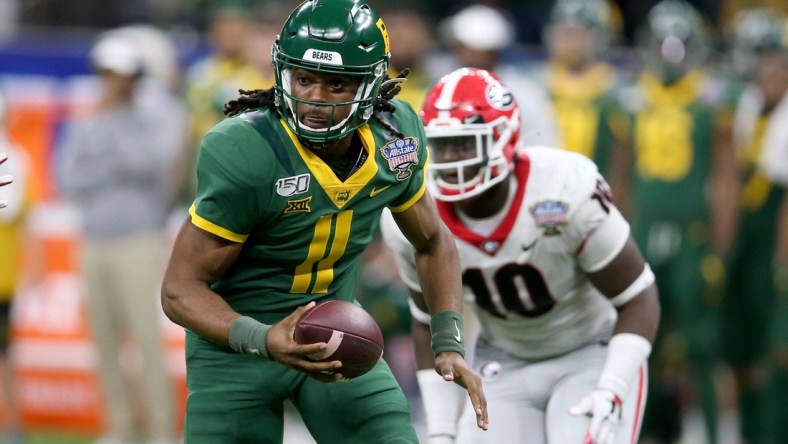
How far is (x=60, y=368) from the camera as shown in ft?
27.8

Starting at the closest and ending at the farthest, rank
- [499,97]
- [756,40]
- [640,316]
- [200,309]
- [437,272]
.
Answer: [200,309] → [437,272] → [640,316] → [499,97] → [756,40]

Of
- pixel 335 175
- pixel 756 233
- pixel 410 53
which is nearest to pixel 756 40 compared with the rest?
pixel 756 233

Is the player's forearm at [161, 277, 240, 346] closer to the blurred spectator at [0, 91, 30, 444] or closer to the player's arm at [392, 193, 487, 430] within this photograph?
the player's arm at [392, 193, 487, 430]

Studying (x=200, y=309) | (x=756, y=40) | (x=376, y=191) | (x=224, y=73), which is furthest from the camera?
(x=224, y=73)

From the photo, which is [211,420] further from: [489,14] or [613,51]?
[613,51]

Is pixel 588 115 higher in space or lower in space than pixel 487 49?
lower

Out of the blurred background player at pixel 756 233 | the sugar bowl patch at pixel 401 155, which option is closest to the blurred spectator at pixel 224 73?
the blurred background player at pixel 756 233

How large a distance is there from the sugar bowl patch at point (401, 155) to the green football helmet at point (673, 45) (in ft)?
13.9

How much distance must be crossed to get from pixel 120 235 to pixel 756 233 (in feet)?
11.3

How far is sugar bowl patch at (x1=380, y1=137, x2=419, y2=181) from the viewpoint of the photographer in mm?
3969

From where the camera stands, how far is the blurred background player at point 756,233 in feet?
25.2

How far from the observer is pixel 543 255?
468 centimetres

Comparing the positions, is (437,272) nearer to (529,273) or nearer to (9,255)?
(529,273)

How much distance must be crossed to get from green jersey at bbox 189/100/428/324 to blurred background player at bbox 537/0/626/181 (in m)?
4.14
